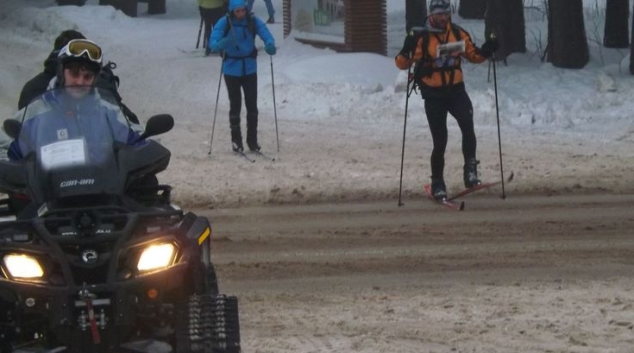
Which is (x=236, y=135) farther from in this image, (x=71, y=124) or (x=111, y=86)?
(x=71, y=124)

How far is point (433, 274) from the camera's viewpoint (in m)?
10.8

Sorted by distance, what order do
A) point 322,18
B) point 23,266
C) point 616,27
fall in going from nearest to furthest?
point 23,266 < point 322,18 < point 616,27

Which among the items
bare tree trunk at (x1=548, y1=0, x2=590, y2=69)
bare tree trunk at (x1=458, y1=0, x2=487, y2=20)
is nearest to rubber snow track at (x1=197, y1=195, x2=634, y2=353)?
bare tree trunk at (x1=548, y1=0, x2=590, y2=69)

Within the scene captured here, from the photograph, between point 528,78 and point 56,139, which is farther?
point 528,78

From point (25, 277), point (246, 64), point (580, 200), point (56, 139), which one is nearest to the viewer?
point (25, 277)

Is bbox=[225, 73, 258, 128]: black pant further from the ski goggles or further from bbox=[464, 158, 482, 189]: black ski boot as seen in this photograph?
the ski goggles

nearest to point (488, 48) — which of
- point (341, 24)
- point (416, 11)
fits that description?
point (341, 24)

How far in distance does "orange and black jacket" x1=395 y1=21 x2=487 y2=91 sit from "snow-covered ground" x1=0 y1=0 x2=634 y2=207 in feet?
4.61

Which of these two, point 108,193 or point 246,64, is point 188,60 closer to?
point 246,64

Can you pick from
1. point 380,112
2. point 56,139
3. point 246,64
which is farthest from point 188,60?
point 56,139

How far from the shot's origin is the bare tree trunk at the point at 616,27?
26.9 metres

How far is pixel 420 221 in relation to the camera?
43.2ft

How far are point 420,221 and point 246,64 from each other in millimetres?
4679

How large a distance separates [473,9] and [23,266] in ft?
90.2
